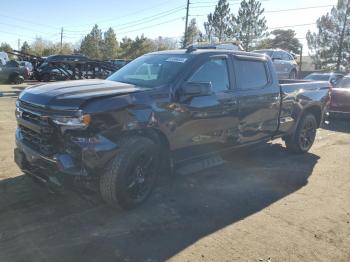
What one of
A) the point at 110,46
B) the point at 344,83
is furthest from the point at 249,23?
the point at 344,83

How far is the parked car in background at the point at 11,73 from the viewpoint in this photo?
74.2 ft

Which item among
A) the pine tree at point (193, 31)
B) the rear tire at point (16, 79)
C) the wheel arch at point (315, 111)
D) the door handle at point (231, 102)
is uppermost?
the pine tree at point (193, 31)

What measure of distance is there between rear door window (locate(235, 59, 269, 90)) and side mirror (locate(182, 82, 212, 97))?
1.14m

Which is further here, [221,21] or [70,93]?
[221,21]

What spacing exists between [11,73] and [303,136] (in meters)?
19.9

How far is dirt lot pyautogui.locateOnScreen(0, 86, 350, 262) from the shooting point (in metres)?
3.59

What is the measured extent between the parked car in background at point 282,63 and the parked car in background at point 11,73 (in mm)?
14196

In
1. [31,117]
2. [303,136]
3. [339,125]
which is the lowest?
[339,125]

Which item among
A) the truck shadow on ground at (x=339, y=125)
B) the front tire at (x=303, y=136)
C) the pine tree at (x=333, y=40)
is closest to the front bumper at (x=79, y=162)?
the front tire at (x=303, y=136)

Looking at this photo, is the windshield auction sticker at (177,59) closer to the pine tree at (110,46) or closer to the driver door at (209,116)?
the driver door at (209,116)

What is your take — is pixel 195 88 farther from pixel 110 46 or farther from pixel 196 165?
pixel 110 46

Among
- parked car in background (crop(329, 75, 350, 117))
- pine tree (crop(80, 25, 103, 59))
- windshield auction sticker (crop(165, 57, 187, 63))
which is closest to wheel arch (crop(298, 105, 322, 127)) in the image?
windshield auction sticker (crop(165, 57, 187, 63))

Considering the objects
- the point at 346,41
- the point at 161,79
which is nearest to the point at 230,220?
the point at 161,79

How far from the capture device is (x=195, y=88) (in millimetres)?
4539
